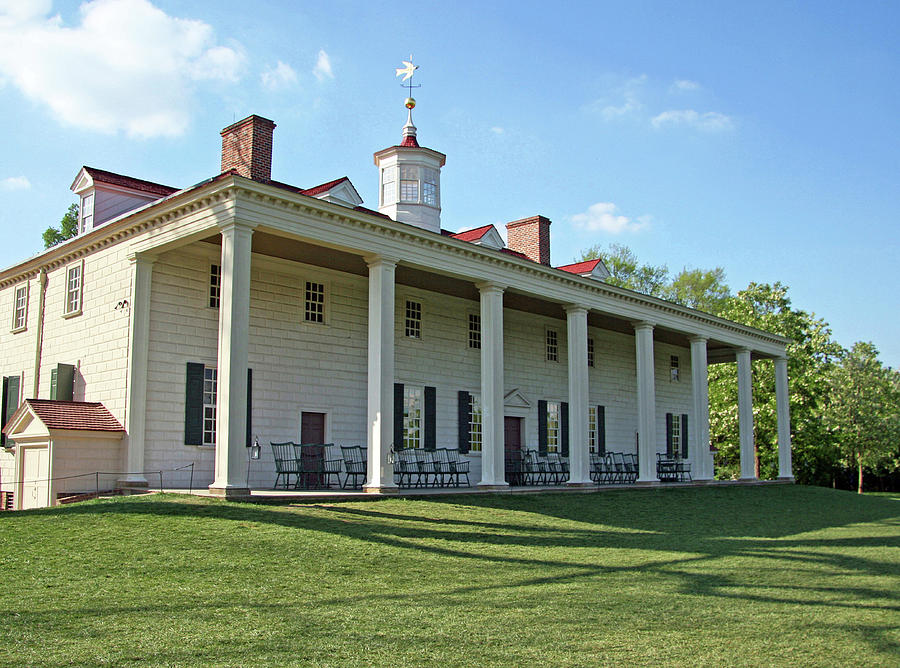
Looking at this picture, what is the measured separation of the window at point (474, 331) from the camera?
2440cm

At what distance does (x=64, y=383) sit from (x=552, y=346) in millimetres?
14749

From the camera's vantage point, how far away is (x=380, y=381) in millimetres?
16938

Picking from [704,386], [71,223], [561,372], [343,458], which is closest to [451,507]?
[343,458]

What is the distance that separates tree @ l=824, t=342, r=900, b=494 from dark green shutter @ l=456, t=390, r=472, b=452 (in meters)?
29.4

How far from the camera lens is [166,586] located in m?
8.61

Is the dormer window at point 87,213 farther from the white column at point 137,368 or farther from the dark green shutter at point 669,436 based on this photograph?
the dark green shutter at point 669,436

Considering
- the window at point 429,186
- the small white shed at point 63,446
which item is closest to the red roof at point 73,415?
the small white shed at point 63,446

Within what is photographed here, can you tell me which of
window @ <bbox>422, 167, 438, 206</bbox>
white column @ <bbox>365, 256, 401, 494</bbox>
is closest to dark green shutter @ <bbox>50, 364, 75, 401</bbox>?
white column @ <bbox>365, 256, 401, 494</bbox>

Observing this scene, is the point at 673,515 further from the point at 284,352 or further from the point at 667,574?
the point at 284,352

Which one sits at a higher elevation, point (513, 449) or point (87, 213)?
point (87, 213)

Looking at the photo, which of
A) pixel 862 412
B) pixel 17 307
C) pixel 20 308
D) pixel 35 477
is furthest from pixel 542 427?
pixel 862 412

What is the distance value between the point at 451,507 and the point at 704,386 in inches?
591

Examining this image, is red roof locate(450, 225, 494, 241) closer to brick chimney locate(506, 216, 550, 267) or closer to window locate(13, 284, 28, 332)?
brick chimney locate(506, 216, 550, 267)

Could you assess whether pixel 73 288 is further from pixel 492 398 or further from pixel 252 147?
pixel 492 398
